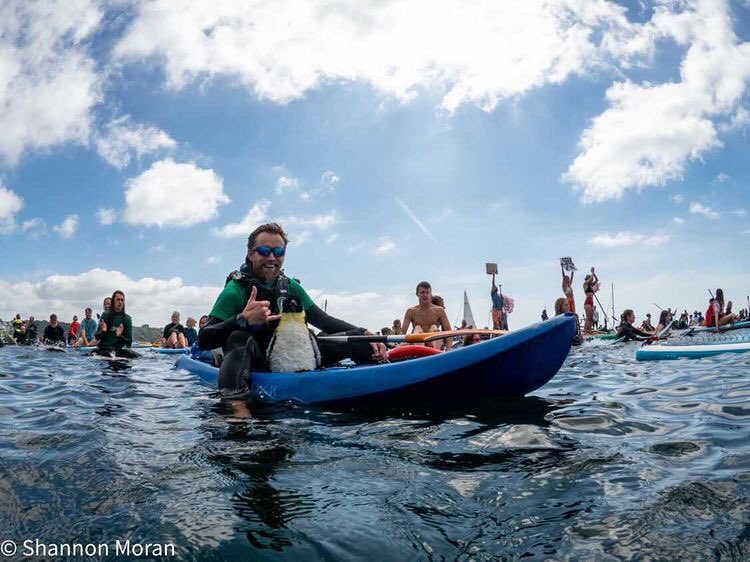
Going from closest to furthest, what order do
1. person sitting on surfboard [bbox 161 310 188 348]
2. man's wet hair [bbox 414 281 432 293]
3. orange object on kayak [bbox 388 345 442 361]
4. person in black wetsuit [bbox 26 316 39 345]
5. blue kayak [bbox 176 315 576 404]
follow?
blue kayak [bbox 176 315 576 404] → orange object on kayak [bbox 388 345 442 361] → man's wet hair [bbox 414 281 432 293] → person sitting on surfboard [bbox 161 310 188 348] → person in black wetsuit [bbox 26 316 39 345]

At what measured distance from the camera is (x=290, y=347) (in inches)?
183

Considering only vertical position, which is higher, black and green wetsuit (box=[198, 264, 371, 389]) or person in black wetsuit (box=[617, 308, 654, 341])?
black and green wetsuit (box=[198, 264, 371, 389])

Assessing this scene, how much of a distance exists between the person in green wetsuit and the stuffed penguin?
705cm

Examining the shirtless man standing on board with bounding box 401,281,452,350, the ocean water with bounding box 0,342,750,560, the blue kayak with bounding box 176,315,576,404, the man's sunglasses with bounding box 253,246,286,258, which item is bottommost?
the ocean water with bounding box 0,342,750,560

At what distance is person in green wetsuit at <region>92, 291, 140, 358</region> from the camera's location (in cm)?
1041

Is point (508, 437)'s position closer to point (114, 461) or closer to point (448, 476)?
point (448, 476)

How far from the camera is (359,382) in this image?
3891 millimetres

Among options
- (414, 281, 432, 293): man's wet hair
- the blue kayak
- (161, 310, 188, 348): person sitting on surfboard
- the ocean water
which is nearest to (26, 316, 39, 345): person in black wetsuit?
(161, 310, 188, 348): person sitting on surfboard

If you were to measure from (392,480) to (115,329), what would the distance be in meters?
9.90

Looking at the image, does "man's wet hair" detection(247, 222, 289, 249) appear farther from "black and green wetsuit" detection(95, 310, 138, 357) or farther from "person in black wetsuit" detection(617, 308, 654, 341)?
"person in black wetsuit" detection(617, 308, 654, 341)

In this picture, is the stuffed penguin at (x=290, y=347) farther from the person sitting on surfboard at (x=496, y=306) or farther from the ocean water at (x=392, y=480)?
the person sitting on surfboard at (x=496, y=306)

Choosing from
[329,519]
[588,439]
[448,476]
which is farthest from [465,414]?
[329,519]

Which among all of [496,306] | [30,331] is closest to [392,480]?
[496,306]

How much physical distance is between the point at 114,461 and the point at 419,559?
5.55 feet
